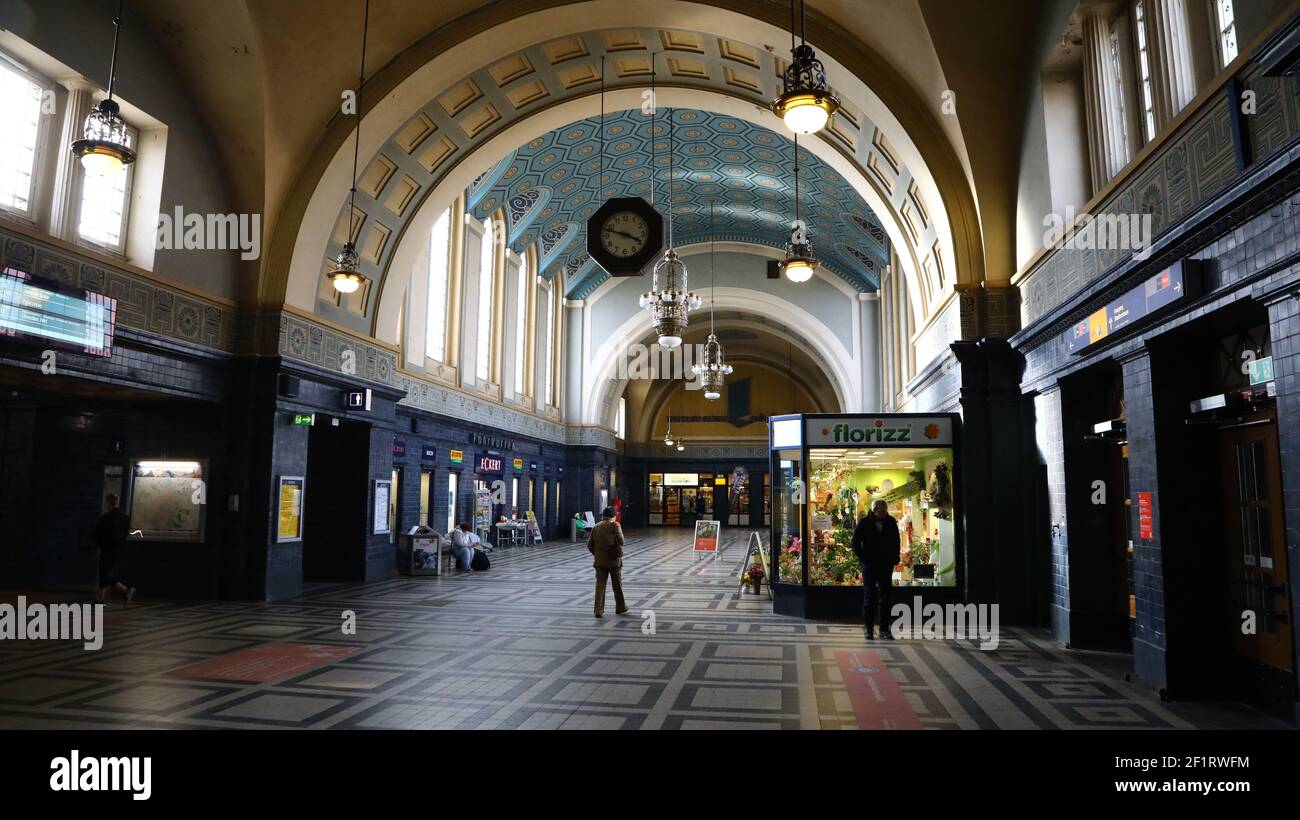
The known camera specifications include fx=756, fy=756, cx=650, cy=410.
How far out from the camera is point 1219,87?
15.7 feet

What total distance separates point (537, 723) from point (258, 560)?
278 inches

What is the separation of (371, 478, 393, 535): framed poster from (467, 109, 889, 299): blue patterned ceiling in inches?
298

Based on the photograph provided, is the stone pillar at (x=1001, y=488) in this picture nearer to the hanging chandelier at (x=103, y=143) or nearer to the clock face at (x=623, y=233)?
the clock face at (x=623, y=233)

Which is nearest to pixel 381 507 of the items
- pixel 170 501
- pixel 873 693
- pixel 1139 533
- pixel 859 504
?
pixel 170 501

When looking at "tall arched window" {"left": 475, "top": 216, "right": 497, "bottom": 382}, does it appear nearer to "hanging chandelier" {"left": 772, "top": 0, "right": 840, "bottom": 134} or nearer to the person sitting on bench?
the person sitting on bench

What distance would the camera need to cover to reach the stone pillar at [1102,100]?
22.7 ft

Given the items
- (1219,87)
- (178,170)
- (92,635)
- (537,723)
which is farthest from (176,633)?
(1219,87)

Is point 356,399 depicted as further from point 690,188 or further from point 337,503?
point 690,188

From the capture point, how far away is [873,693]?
5.61m

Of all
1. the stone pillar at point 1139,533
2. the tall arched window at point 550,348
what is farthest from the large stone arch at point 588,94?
the tall arched window at point 550,348

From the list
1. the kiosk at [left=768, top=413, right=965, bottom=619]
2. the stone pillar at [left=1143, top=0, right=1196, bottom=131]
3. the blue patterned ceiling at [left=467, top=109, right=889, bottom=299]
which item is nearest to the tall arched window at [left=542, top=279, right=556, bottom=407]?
the blue patterned ceiling at [left=467, top=109, right=889, bottom=299]

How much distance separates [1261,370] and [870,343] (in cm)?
1892
